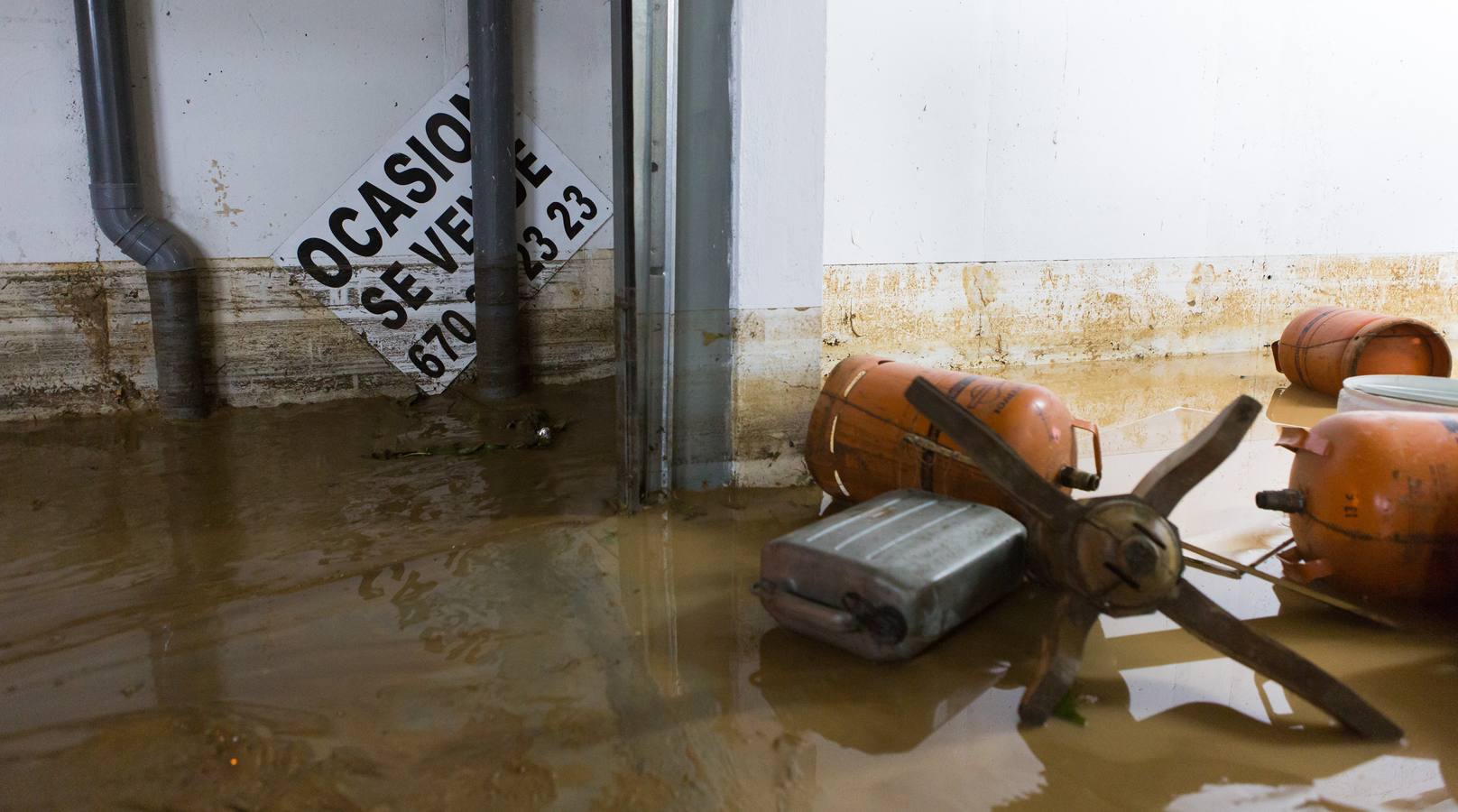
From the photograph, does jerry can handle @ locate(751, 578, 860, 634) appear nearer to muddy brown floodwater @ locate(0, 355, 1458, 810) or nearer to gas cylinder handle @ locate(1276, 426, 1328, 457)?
muddy brown floodwater @ locate(0, 355, 1458, 810)

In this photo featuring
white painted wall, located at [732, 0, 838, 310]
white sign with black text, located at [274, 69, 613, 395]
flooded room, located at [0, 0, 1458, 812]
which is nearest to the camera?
flooded room, located at [0, 0, 1458, 812]

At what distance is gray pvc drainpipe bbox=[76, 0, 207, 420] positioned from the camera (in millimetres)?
4766

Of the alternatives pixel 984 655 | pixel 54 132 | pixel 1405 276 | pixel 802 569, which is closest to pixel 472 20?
pixel 54 132

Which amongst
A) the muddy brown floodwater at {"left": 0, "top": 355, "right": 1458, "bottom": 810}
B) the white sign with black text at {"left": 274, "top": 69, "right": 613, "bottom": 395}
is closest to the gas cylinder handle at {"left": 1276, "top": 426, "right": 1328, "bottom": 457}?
the muddy brown floodwater at {"left": 0, "top": 355, "right": 1458, "bottom": 810}

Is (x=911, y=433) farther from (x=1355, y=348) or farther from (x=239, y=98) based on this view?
(x=239, y=98)

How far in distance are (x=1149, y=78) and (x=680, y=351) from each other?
13.8 feet

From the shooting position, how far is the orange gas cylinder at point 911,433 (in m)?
3.30

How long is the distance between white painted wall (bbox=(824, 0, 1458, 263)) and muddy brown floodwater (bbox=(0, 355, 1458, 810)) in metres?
2.51

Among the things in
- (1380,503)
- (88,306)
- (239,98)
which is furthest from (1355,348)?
(88,306)

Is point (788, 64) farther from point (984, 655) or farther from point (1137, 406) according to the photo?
point (1137, 406)

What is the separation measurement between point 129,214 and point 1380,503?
17.6 feet

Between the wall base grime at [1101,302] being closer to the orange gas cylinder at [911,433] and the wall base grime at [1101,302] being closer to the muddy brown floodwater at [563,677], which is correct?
the orange gas cylinder at [911,433]

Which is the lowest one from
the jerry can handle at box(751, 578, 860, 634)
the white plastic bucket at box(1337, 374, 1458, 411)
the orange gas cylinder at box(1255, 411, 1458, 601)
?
the jerry can handle at box(751, 578, 860, 634)

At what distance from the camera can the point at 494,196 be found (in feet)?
18.2
